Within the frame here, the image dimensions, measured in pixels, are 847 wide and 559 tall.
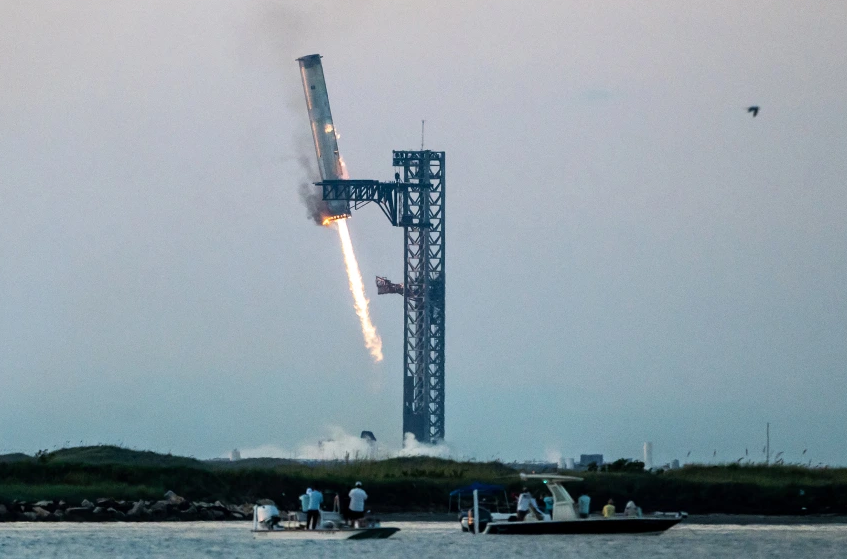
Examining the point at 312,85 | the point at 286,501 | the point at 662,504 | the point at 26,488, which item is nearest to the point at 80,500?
the point at 26,488

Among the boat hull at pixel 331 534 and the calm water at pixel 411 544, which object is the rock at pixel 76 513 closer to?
the calm water at pixel 411 544

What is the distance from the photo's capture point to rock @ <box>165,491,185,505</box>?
77.1m

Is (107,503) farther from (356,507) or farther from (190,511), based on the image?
(356,507)

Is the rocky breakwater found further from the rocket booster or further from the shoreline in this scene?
the rocket booster

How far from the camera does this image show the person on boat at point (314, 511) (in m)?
65.7

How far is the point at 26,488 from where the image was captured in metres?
76.9

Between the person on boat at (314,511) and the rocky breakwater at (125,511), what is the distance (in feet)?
32.7

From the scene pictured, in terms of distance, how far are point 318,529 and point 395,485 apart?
14.7m

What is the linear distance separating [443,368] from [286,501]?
36.3 metres

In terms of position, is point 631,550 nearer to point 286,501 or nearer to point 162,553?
point 162,553

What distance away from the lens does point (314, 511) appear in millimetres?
66125

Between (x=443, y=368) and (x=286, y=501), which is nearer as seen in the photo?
(x=286, y=501)

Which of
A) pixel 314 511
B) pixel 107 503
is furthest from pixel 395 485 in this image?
pixel 314 511

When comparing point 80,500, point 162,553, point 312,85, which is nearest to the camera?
point 162,553
